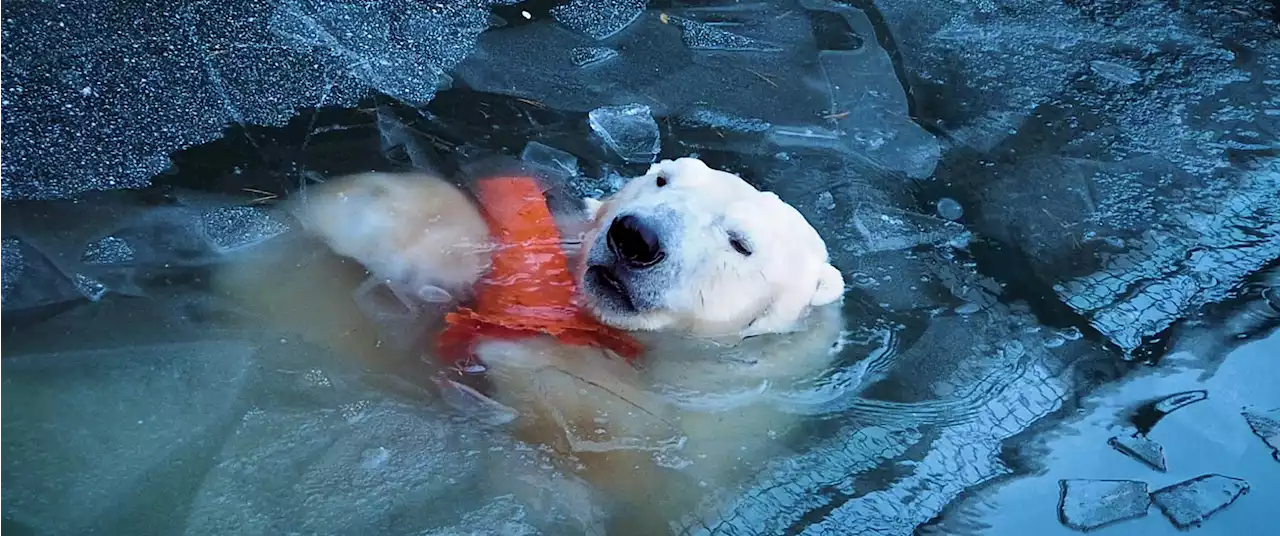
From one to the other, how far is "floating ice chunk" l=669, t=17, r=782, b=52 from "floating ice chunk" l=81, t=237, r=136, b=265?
8.85 ft

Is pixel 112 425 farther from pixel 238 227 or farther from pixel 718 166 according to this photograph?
pixel 718 166

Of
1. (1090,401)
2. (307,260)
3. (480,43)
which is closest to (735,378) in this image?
(1090,401)

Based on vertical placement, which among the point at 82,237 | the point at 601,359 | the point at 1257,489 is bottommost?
the point at 1257,489

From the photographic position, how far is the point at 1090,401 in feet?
12.6

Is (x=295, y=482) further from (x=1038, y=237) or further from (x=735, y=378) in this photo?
(x=1038, y=237)

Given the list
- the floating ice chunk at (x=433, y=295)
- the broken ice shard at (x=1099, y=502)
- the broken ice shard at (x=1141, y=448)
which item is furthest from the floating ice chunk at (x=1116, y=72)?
the floating ice chunk at (x=433, y=295)

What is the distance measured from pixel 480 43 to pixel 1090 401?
2.98m

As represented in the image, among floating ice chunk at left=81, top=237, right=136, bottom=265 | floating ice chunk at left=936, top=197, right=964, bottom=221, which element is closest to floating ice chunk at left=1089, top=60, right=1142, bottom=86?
floating ice chunk at left=936, top=197, right=964, bottom=221

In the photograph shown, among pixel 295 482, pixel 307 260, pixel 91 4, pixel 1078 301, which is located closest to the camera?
pixel 295 482

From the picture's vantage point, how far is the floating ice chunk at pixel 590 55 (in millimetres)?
5043

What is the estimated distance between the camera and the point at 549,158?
179 inches

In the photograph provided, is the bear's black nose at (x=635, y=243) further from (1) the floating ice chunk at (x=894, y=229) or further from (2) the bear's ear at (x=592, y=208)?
(1) the floating ice chunk at (x=894, y=229)

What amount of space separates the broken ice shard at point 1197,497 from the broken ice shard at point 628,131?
230 cm

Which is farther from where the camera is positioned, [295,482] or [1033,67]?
[1033,67]
